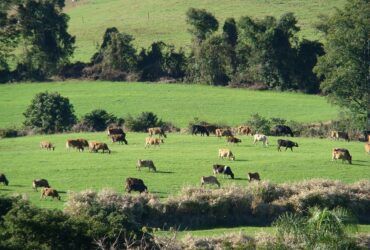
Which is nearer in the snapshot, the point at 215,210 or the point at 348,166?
the point at 215,210

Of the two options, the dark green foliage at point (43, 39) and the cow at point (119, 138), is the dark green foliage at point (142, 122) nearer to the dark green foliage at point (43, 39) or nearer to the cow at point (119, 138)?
the cow at point (119, 138)

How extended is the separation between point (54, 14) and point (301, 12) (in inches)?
1289

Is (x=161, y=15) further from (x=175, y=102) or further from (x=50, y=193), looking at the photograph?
(x=50, y=193)

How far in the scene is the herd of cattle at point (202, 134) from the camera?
40.1 metres

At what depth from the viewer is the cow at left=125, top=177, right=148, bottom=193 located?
39719 millimetres

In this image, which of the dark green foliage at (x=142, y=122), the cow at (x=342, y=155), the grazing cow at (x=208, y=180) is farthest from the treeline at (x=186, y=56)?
the grazing cow at (x=208, y=180)

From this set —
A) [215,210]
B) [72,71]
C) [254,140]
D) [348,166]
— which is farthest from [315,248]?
[72,71]

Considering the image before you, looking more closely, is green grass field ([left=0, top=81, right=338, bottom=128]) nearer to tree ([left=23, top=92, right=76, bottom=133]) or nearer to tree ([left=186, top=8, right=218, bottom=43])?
tree ([left=23, top=92, right=76, bottom=133])

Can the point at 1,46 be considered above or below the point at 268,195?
above

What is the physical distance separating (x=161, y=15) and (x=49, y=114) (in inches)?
1822

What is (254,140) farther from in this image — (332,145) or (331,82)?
(331,82)

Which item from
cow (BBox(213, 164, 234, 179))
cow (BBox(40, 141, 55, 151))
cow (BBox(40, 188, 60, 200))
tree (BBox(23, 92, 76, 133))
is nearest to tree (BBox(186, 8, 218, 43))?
tree (BBox(23, 92, 76, 133))

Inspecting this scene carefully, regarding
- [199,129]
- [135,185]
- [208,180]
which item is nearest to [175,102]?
[199,129]

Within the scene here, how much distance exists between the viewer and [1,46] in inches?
2415
